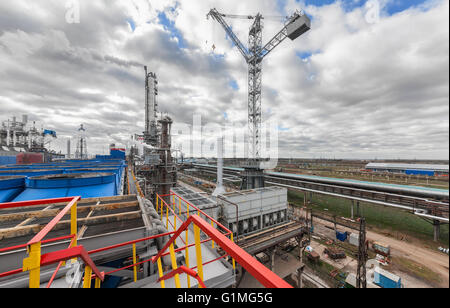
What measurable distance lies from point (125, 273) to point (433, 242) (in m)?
6.34

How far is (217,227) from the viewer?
1248cm

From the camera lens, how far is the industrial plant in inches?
99.8

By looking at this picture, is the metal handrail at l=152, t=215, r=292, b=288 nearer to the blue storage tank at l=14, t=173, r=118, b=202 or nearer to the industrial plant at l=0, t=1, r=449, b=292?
the industrial plant at l=0, t=1, r=449, b=292

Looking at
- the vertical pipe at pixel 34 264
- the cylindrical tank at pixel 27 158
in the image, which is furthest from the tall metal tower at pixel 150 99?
the vertical pipe at pixel 34 264

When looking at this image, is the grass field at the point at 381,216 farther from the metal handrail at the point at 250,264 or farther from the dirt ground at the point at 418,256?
the metal handrail at the point at 250,264

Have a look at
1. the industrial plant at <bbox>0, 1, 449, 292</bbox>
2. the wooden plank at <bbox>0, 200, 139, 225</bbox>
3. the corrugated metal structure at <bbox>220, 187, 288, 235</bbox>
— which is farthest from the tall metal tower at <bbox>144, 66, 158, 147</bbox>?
the wooden plank at <bbox>0, 200, 139, 225</bbox>

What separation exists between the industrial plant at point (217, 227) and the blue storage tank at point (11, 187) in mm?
78

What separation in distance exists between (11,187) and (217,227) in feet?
38.6

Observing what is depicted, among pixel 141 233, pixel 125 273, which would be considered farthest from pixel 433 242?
pixel 125 273

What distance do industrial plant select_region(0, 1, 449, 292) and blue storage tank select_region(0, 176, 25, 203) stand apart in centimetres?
8

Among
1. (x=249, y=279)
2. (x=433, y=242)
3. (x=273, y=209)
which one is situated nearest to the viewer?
→ (x=433, y=242)

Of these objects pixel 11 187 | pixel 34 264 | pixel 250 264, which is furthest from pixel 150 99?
pixel 250 264
